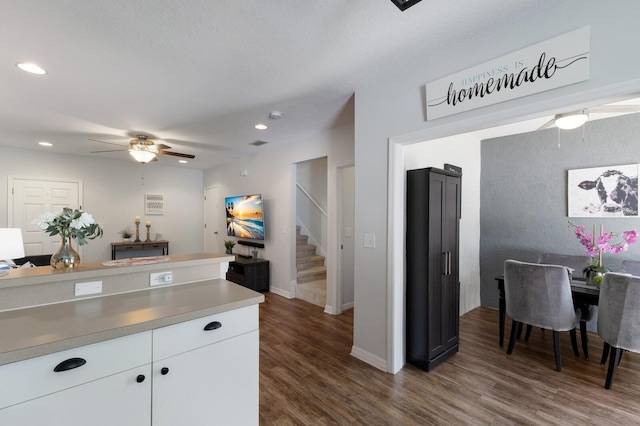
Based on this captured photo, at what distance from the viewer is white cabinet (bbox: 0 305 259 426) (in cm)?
100

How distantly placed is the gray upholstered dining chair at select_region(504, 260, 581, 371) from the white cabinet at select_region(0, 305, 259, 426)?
8.33ft

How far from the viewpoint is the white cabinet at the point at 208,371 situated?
1302mm

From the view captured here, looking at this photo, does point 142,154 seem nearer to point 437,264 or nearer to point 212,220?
point 212,220

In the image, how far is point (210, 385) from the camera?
1446 millimetres

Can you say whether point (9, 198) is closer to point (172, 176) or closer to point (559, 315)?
point (172, 176)

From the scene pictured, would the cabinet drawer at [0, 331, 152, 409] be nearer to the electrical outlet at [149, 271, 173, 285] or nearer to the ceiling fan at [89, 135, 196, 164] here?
the electrical outlet at [149, 271, 173, 285]

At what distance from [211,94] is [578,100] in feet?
9.71

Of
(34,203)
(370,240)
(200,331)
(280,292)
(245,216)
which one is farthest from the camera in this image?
(245,216)

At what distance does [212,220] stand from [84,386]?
243 inches

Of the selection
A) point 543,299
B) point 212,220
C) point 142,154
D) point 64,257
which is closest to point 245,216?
point 212,220

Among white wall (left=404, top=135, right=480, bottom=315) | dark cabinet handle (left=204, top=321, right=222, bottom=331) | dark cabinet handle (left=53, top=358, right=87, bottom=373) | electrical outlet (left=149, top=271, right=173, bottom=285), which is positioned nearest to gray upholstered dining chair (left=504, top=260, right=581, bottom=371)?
white wall (left=404, top=135, right=480, bottom=315)

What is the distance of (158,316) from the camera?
1301mm

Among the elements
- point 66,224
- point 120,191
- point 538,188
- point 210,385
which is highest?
point 120,191

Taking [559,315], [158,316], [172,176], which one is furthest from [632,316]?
[172,176]
